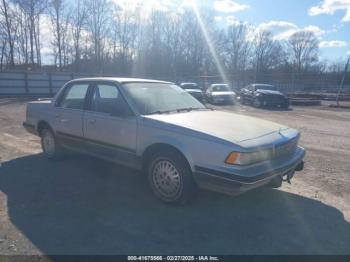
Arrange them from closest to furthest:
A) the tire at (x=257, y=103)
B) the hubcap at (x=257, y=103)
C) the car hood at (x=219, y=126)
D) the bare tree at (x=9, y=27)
→ the car hood at (x=219, y=126), the tire at (x=257, y=103), the hubcap at (x=257, y=103), the bare tree at (x=9, y=27)

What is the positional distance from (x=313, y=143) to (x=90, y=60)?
A: 144 ft

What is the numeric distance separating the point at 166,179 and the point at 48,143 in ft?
11.1

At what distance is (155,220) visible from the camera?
366cm

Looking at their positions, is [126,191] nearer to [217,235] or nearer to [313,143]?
[217,235]

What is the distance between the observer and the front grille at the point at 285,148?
3.92m

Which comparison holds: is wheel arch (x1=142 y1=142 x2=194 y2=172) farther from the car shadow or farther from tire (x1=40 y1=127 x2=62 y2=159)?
tire (x1=40 y1=127 x2=62 y2=159)

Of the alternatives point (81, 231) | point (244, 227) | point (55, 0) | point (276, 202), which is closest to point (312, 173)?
point (276, 202)

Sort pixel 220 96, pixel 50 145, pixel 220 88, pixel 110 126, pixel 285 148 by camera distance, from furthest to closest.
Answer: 1. pixel 220 88
2. pixel 220 96
3. pixel 50 145
4. pixel 110 126
5. pixel 285 148

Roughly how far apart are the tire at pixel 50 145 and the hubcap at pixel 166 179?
2.79m

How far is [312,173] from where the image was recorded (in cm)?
555

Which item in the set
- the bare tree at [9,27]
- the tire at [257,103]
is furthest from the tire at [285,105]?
the bare tree at [9,27]

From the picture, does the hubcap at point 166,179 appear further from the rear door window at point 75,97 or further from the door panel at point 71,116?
the rear door window at point 75,97

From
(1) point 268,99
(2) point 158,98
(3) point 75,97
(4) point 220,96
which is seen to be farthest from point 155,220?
(4) point 220,96

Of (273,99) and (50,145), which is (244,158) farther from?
(273,99)
